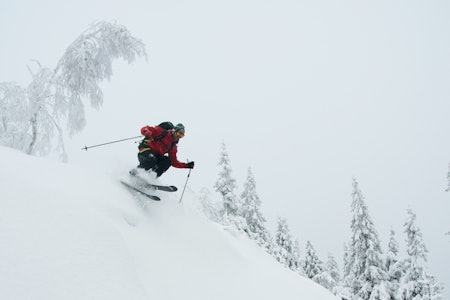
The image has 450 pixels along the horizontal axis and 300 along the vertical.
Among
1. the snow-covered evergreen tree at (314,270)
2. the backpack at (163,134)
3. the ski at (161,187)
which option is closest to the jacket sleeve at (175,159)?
the backpack at (163,134)

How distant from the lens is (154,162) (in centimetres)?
842

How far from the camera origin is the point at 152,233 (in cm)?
657

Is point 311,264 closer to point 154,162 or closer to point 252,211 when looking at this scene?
point 252,211

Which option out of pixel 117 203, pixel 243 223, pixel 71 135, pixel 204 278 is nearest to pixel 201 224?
pixel 204 278

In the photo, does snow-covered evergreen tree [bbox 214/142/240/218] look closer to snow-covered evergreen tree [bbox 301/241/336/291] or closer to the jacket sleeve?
snow-covered evergreen tree [bbox 301/241/336/291]

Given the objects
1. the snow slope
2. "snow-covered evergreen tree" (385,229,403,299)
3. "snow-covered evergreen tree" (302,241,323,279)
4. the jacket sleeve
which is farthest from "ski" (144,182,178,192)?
"snow-covered evergreen tree" (302,241,323,279)

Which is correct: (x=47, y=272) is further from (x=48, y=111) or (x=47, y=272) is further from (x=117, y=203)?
(x=48, y=111)

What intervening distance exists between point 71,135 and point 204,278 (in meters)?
11.4

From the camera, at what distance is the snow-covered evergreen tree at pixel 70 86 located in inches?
577

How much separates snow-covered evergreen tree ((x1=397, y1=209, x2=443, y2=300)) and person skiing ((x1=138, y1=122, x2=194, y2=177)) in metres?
20.7

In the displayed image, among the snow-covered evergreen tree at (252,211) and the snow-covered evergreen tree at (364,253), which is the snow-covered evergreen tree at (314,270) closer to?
the snow-covered evergreen tree at (252,211)

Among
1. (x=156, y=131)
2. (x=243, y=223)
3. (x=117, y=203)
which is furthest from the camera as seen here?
(x=243, y=223)

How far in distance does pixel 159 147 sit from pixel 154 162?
46 centimetres

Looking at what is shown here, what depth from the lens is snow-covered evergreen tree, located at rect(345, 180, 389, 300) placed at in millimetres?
24808
